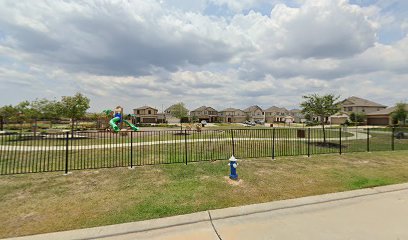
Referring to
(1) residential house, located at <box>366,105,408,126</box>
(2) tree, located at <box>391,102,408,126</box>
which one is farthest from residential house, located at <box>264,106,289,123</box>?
(2) tree, located at <box>391,102,408,126</box>

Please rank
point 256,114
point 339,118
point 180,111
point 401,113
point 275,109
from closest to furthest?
point 401,113 < point 339,118 < point 180,111 < point 256,114 < point 275,109

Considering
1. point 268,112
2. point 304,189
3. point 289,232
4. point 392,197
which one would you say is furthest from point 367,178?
point 268,112

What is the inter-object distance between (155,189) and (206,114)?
81.9 m

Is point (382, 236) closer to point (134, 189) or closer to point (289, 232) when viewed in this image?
point (289, 232)

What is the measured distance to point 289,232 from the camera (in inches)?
149

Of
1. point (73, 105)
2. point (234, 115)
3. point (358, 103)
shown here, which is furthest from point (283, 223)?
point (234, 115)

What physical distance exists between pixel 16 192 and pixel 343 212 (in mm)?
8167

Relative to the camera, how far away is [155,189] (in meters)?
5.84

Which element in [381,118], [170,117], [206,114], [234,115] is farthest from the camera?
[234,115]

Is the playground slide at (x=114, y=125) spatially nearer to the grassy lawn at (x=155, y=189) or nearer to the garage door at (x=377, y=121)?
the grassy lawn at (x=155, y=189)

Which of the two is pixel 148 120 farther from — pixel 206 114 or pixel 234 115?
pixel 234 115

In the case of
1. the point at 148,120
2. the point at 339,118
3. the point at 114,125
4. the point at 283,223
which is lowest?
the point at 283,223

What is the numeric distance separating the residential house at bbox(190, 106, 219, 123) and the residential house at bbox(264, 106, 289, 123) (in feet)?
74.4

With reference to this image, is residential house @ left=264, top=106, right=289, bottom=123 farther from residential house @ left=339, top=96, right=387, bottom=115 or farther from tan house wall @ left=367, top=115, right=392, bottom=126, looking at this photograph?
tan house wall @ left=367, top=115, right=392, bottom=126
